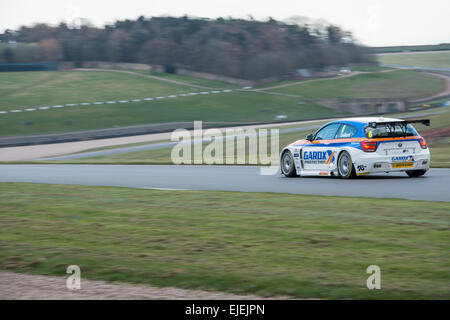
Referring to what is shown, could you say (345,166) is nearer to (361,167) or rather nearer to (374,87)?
(361,167)

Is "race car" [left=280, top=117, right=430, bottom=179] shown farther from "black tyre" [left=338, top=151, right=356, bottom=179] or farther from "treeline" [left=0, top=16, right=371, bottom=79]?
"treeline" [left=0, top=16, right=371, bottom=79]

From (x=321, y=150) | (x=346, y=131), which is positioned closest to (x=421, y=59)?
(x=321, y=150)

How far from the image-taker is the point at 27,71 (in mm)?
100250

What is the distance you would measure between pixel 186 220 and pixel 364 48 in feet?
480

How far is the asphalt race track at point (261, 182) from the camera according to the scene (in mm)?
12695

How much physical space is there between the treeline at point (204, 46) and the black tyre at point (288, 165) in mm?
97989

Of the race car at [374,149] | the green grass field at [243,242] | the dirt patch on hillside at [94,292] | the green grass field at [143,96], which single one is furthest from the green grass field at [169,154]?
the green grass field at [143,96]

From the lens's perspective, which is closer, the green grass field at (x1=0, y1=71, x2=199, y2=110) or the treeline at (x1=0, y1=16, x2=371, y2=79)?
the green grass field at (x1=0, y1=71, x2=199, y2=110)

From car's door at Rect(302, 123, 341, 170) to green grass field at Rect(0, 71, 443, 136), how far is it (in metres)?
47.7

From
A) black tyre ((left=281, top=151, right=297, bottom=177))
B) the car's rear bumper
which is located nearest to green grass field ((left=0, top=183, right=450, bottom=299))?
the car's rear bumper

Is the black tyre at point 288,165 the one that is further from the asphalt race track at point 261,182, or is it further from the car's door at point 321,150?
the car's door at point 321,150

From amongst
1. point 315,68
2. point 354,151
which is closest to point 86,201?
point 354,151

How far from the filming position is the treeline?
118 m
